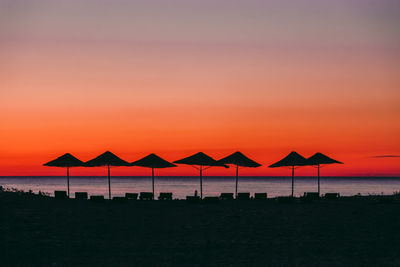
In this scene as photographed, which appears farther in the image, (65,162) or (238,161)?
(65,162)

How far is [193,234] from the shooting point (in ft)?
70.5

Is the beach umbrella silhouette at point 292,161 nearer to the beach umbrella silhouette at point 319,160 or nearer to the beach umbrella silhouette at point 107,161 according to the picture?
the beach umbrella silhouette at point 319,160

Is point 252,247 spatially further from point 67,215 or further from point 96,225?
point 67,215

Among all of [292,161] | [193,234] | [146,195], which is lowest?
[193,234]

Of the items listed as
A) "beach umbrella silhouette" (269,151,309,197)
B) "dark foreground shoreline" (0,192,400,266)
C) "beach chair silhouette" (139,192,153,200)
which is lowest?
"dark foreground shoreline" (0,192,400,266)

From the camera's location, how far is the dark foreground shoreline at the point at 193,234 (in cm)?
1833

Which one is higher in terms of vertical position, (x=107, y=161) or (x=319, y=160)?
(x=107, y=161)

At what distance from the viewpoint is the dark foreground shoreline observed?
1833cm

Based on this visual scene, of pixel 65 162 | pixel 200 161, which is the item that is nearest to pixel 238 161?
pixel 200 161

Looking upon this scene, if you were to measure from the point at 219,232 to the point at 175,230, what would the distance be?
178 cm

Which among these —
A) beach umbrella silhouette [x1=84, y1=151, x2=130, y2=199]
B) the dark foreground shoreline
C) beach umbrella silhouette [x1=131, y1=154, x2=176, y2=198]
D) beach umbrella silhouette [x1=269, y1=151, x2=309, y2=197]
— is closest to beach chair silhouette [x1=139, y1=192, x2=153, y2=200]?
beach umbrella silhouette [x1=131, y1=154, x2=176, y2=198]

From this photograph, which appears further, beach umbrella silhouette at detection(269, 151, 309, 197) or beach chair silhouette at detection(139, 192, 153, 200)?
beach umbrella silhouette at detection(269, 151, 309, 197)

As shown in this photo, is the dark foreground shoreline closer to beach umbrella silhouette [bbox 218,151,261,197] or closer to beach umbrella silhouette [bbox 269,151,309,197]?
beach umbrella silhouette [bbox 218,151,261,197]

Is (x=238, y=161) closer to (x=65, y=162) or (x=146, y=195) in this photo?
(x=146, y=195)
